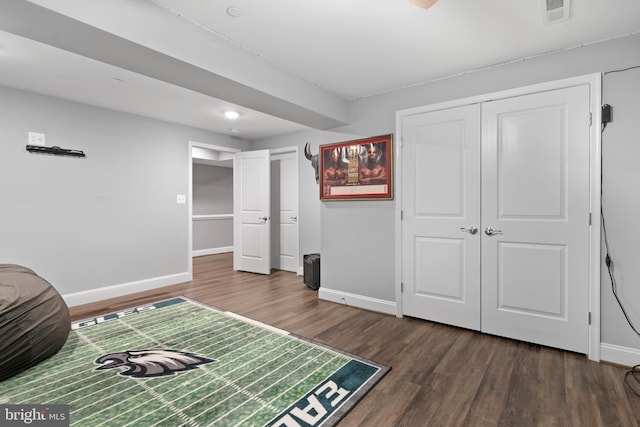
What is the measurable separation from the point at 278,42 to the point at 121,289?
3.80m

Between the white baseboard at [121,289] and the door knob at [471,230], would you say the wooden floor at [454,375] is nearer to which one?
the white baseboard at [121,289]

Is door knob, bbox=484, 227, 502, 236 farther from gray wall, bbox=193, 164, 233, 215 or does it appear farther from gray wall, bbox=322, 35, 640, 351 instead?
gray wall, bbox=193, 164, 233, 215

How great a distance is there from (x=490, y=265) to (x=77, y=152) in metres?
4.85

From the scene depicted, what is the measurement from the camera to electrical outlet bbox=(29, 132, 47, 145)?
11.6ft

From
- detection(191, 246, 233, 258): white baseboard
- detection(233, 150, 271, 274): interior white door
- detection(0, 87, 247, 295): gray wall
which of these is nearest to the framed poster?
detection(233, 150, 271, 274): interior white door

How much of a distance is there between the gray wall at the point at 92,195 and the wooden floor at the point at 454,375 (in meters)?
0.69

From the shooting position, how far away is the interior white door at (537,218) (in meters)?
2.47

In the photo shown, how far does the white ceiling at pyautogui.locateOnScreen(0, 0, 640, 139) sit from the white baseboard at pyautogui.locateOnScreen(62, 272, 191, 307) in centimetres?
244

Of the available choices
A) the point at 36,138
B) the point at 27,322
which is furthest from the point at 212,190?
the point at 27,322

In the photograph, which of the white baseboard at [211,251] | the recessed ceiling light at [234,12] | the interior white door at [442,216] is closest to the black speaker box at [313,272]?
the interior white door at [442,216]

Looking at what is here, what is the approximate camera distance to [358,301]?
3.68 meters

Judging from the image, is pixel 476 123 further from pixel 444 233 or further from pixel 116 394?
pixel 116 394

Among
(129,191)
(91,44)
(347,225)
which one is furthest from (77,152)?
(347,225)

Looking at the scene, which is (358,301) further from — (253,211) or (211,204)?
(211,204)
